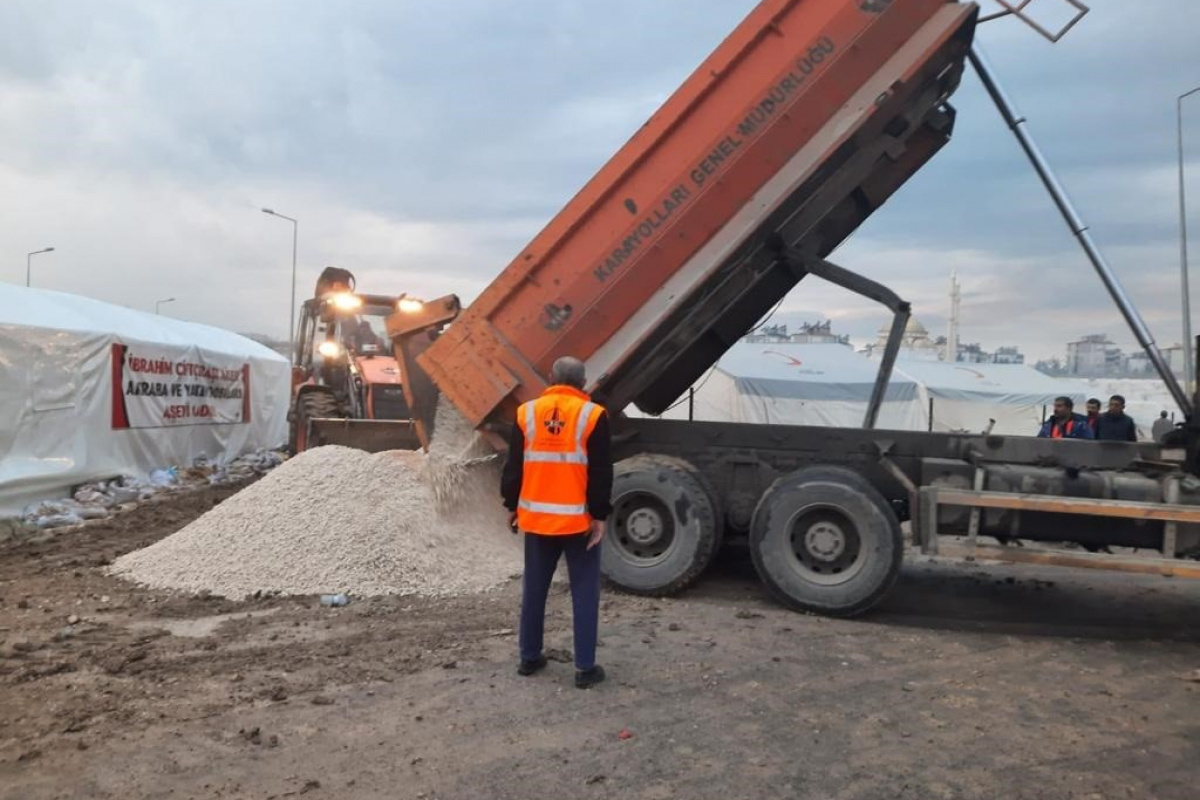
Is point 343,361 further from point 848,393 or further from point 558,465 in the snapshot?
point 848,393

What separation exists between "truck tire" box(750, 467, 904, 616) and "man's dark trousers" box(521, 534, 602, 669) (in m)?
1.74

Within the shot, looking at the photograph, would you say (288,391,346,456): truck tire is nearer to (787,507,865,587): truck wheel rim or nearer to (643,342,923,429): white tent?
(787,507,865,587): truck wheel rim

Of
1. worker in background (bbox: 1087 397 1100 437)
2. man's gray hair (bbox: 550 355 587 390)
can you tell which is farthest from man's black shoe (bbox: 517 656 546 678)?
worker in background (bbox: 1087 397 1100 437)

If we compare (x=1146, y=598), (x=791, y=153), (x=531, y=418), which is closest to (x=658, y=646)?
(x=531, y=418)

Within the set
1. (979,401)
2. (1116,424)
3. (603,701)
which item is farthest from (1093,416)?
(979,401)

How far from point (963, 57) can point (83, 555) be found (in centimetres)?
787

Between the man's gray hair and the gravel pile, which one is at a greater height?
the man's gray hair

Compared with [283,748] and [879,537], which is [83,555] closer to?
[283,748]

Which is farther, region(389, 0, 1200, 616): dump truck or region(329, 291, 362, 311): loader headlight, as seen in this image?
region(329, 291, 362, 311): loader headlight

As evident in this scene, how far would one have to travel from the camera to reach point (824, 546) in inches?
223

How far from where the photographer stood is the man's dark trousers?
14.1 feet

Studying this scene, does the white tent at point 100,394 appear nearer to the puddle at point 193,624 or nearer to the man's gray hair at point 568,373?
Answer: the puddle at point 193,624

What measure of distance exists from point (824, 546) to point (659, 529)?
112cm

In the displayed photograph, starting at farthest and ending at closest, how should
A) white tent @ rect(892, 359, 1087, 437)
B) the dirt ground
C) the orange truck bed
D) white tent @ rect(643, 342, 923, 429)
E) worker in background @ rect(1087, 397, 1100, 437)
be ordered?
white tent @ rect(892, 359, 1087, 437), white tent @ rect(643, 342, 923, 429), worker in background @ rect(1087, 397, 1100, 437), the orange truck bed, the dirt ground
